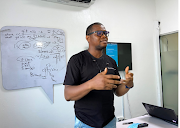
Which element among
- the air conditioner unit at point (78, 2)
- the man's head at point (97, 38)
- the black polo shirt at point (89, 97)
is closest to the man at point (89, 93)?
the black polo shirt at point (89, 97)

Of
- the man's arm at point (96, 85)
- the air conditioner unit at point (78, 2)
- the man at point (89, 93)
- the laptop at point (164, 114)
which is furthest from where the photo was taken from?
the air conditioner unit at point (78, 2)

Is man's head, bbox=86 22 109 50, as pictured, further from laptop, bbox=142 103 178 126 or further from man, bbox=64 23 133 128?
laptop, bbox=142 103 178 126

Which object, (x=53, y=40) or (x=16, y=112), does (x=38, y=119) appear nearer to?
(x=16, y=112)

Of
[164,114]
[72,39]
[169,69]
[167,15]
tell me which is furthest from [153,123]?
[167,15]

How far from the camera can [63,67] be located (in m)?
2.59

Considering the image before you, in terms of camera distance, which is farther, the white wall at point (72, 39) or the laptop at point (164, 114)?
the white wall at point (72, 39)

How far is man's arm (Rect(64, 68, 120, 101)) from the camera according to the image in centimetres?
96

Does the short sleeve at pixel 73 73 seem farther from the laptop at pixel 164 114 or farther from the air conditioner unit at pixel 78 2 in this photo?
the air conditioner unit at pixel 78 2

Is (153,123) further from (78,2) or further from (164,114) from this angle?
(78,2)

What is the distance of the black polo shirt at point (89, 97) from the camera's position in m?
1.21

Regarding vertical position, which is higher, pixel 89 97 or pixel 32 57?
pixel 32 57

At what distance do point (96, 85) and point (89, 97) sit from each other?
0.32 m

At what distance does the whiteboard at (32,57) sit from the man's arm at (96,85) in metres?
1.40

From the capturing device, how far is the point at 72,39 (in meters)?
2.71
